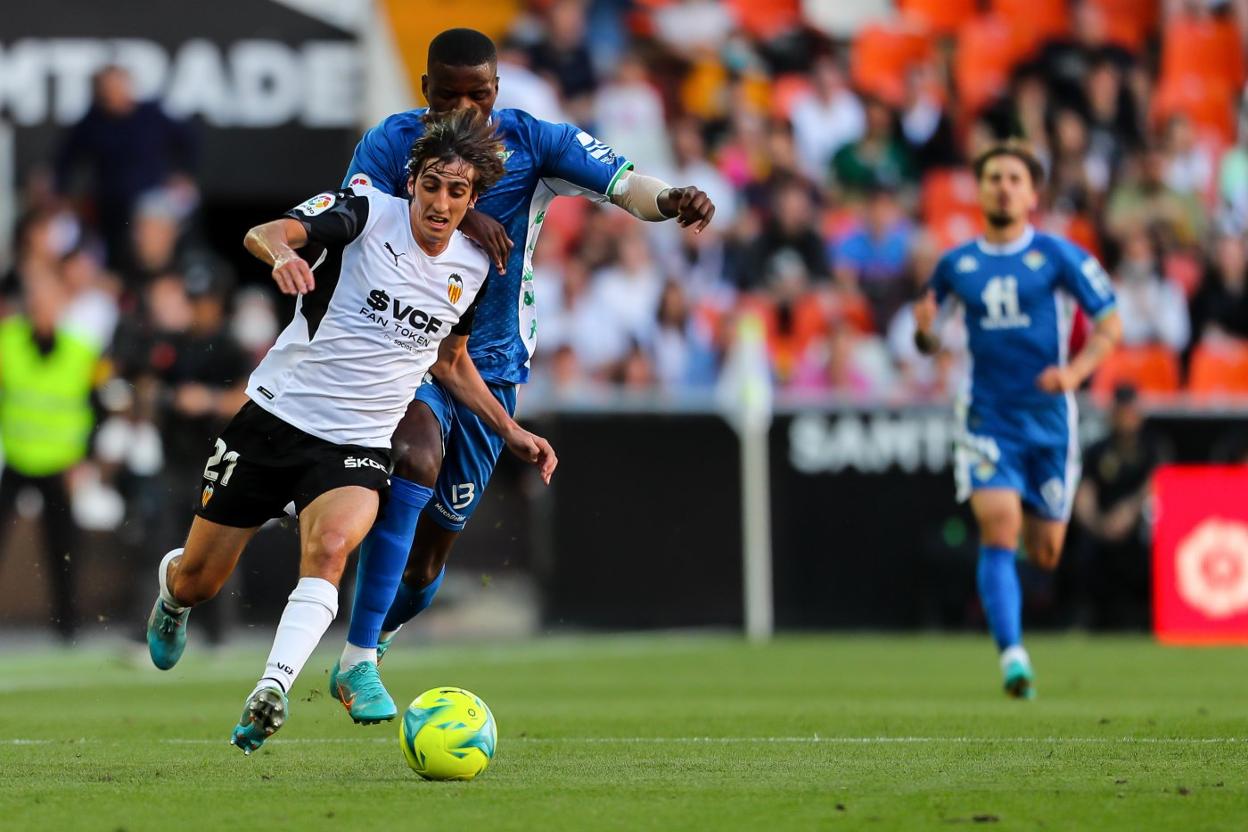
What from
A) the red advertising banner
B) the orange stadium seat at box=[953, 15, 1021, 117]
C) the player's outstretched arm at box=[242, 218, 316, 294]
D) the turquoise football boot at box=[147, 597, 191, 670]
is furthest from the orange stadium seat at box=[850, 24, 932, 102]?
the player's outstretched arm at box=[242, 218, 316, 294]

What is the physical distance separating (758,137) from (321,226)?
1218 cm

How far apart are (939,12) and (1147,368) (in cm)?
481

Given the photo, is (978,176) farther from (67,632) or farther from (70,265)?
(70,265)

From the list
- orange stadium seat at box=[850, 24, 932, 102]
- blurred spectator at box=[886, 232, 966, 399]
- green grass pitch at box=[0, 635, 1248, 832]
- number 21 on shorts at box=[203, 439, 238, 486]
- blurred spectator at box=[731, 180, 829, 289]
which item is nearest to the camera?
green grass pitch at box=[0, 635, 1248, 832]

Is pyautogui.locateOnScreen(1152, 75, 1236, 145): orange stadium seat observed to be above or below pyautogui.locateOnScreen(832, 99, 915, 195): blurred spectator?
above

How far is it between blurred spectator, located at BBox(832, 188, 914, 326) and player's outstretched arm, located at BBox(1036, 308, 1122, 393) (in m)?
6.65

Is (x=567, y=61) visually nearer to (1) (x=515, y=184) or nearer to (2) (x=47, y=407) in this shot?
(2) (x=47, y=407)

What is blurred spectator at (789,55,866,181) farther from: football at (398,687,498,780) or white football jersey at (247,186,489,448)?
football at (398,687,498,780)

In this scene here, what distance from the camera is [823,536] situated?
1578 centimetres

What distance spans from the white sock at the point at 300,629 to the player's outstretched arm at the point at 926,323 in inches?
188

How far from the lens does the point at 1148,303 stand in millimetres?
17797

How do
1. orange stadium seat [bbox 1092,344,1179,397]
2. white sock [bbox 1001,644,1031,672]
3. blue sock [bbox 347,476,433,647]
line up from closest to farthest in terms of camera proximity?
1. blue sock [bbox 347,476,433,647]
2. white sock [bbox 1001,644,1031,672]
3. orange stadium seat [bbox 1092,344,1179,397]

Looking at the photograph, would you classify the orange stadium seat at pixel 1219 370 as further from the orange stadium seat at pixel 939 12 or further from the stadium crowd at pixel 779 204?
the orange stadium seat at pixel 939 12

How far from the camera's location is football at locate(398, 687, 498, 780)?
6578 mm
